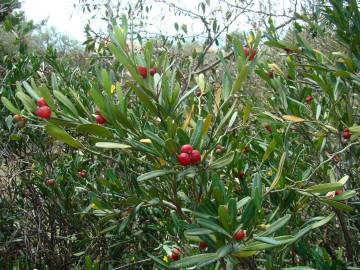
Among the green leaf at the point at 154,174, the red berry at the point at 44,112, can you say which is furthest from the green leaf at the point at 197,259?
the red berry at the point at 44,112

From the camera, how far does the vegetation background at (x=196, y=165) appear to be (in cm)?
169

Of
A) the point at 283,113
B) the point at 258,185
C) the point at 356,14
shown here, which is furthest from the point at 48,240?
the point at 356,14

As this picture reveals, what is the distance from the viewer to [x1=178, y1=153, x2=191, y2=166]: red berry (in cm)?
162

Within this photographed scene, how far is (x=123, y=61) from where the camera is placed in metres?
1.75

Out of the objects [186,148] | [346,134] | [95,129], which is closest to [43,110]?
[95,129]

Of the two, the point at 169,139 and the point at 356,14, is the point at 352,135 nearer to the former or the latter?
the point at 356,14

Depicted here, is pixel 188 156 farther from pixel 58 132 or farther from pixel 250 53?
pixel 250 53

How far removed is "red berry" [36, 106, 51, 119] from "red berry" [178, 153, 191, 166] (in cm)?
51

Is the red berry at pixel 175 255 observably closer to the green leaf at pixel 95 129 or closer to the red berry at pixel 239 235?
the red berry at pixel 239 235

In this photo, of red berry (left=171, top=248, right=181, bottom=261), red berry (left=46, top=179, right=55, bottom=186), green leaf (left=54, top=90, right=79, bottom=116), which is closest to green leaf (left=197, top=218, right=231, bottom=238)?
red berry (left=171, top=248, right=181, bottom=261)

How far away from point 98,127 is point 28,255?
176 centimetres

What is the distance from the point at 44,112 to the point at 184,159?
1.76ft

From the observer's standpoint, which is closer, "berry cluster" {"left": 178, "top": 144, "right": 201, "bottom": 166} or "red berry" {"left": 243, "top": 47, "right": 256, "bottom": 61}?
"berry cluster" {"left": 178, "top": 144, "right": 201, "bottom": 166}

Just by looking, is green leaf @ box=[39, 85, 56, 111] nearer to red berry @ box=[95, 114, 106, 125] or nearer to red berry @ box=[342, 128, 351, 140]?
red berry @ box=[95, 114, 106, 125]
